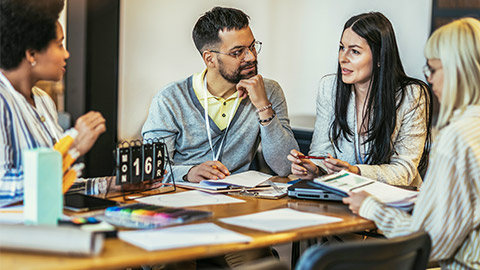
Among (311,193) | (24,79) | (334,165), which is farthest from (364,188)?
(24,79)

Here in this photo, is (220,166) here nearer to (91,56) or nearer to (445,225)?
(445,225)

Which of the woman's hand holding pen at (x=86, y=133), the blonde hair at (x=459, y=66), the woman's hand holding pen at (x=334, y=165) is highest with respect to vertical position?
the blonde hair at (x=459, y=66)

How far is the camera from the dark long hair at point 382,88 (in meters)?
2.74

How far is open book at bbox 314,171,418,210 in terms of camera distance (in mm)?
2035

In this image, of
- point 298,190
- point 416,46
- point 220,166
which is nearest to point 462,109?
point 298,190

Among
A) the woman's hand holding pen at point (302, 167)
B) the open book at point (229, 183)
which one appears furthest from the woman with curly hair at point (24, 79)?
the woman's hand holding pen at point (302, 167)

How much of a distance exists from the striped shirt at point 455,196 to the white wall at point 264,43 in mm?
2619

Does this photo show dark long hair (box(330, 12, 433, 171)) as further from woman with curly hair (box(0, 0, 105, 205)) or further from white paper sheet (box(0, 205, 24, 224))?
white paper sheet (box(0, 205, 24, 224))

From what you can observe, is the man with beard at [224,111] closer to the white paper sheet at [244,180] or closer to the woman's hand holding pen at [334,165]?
the white paper sheet at [244,180]

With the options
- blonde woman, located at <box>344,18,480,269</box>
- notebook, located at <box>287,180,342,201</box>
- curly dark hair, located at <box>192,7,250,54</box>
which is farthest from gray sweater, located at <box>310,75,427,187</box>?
blonde woman, located at <box>344,18,480,269</box>

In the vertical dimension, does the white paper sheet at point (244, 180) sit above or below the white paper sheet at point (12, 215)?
below

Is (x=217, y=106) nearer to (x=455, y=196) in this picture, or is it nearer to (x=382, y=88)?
(x=382, y=88)

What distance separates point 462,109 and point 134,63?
333cm

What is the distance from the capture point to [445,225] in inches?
66.9
